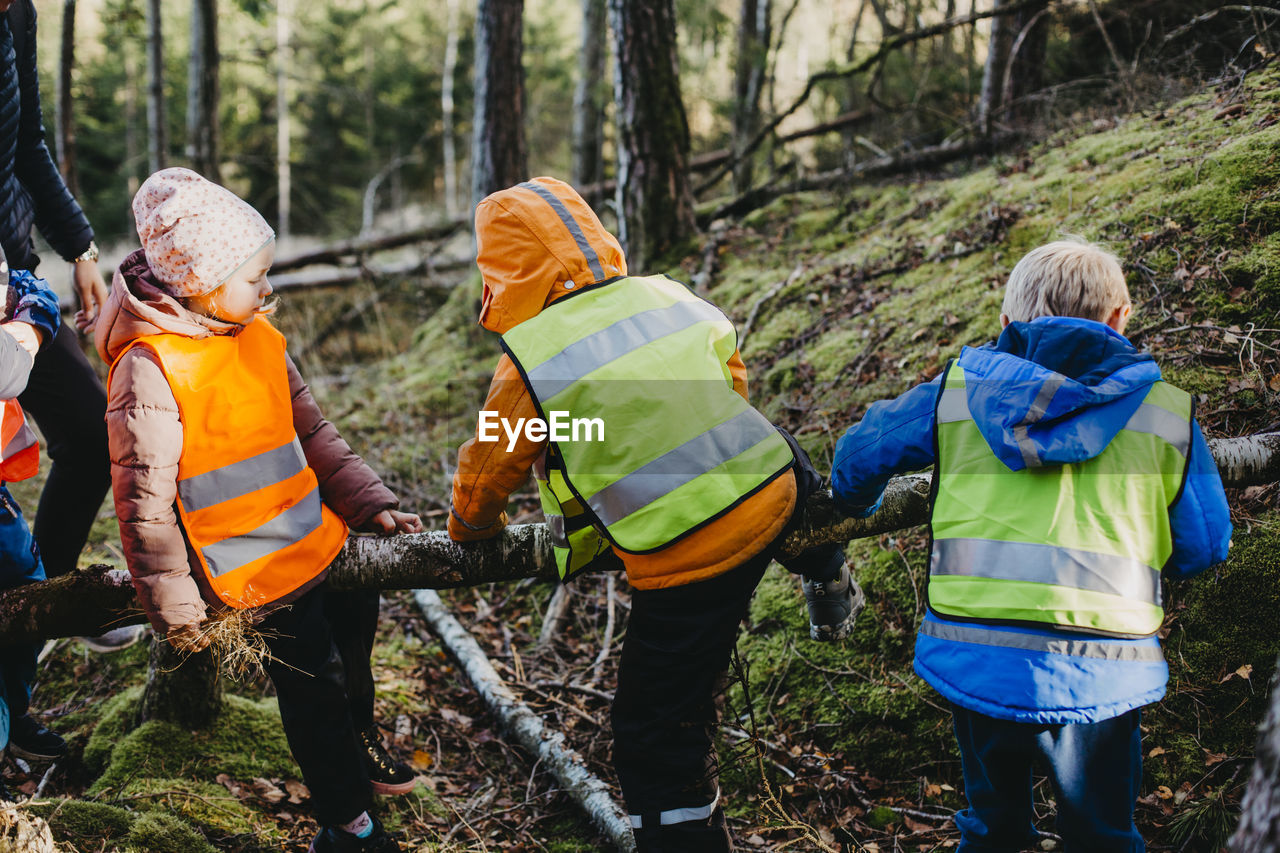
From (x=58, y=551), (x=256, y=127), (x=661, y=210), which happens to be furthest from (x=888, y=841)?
(x=256, y=127)

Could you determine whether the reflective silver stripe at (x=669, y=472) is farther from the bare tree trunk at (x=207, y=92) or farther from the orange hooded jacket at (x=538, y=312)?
the bare tree trunk at (x=207, y=92)

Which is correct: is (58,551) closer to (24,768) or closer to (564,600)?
(24,768)

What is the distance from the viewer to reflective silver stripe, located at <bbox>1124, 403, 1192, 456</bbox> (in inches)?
76.0

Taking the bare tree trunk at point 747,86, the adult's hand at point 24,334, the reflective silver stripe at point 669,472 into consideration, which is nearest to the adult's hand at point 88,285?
the adult's hand at point 24,334

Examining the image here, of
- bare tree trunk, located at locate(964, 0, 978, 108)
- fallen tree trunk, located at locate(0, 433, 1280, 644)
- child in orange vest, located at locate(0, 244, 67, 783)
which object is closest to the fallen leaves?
fallen tree trunk, located at locate(0, 433, 1280, 644)

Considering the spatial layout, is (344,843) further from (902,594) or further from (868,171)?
(868,171)

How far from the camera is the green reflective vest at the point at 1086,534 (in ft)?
6.22

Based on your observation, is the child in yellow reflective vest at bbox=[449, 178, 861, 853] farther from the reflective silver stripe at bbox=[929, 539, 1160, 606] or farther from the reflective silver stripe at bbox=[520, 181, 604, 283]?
the reflective silver stripe at bbox=[929, 539, 1160, 606]

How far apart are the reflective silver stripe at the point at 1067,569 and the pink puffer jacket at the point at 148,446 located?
232cm

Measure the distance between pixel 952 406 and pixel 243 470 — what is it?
85.7 inches

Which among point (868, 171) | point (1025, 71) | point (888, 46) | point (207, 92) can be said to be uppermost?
point (207, 92)

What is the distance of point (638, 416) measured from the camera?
2.09m

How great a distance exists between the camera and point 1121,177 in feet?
15.3

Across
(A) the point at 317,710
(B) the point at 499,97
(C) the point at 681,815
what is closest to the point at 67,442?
(A) the point at 317,710
